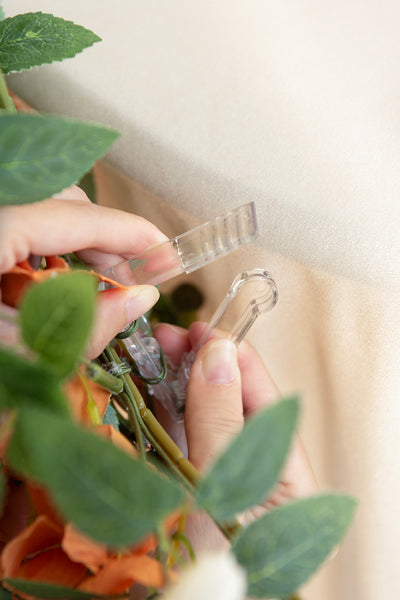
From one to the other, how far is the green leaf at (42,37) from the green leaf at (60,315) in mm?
144

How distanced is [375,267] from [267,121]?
4.6 inches

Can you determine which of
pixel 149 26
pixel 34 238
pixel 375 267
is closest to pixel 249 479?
pixel 34 238

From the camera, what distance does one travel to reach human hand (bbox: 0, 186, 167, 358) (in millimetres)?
Answer: 206

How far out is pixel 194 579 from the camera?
0.10 meters

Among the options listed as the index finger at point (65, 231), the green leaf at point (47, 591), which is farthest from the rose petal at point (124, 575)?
the index finger at point (65, 231)

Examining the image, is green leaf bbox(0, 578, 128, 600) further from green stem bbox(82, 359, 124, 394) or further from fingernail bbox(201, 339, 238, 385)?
fingernail bbox(201, 339, 238, 385)

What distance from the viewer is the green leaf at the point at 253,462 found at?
12 centimetres

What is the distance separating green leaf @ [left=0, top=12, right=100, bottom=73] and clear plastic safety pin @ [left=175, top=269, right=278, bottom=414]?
0.52 ft

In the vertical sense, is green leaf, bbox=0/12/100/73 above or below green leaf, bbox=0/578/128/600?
above

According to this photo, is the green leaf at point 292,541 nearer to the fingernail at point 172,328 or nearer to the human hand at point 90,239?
the human hand at point 90,239

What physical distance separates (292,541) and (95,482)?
0.06 metres

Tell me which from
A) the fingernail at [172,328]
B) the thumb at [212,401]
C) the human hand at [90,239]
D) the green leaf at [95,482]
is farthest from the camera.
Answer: the fingernail at [172,328]

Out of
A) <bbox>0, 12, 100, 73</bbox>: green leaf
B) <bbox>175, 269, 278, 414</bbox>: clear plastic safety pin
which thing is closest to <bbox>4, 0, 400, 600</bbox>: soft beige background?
<bbox>175, 269, 278, 414</bbox>: clear plastic safety pin

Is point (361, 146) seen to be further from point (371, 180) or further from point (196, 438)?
point (196, 438)
